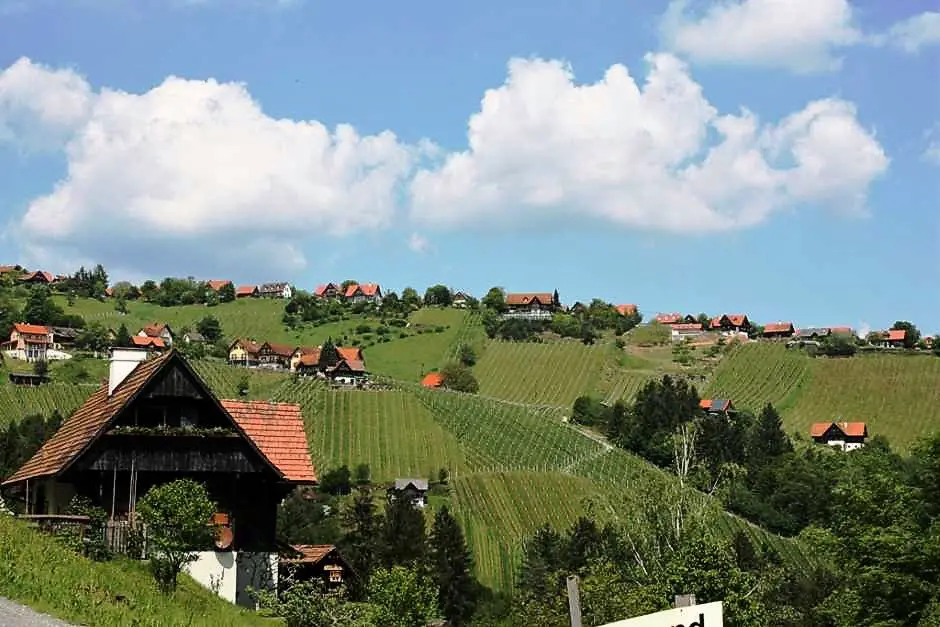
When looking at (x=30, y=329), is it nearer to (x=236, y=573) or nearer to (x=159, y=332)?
(x=159, y=332)

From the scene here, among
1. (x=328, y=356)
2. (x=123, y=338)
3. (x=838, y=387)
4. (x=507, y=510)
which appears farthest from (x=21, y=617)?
(x=123, y=338)

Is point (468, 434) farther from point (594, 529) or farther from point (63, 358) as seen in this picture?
point (63, 358)

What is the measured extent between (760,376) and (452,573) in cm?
10910

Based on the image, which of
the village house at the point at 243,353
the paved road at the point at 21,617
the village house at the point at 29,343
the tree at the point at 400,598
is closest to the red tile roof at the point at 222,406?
the tree at the point at 400,598

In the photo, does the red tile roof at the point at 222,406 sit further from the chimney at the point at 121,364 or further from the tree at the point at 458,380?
the tree at the point at 458,380

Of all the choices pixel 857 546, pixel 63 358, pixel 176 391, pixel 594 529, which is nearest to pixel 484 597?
pixel 594 529

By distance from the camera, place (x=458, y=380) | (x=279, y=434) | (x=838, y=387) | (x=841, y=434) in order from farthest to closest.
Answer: (x=838, y=387)
(x=458, y=380)
(x=841, y=434)
(x=279, y=434)

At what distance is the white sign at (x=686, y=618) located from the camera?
9.05 metres

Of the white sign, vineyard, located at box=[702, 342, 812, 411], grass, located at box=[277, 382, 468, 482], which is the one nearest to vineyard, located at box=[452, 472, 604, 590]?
grass, located at box=[277, 382, 468, 482]

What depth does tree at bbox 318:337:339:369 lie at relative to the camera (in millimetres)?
166462

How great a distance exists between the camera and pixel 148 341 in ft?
597

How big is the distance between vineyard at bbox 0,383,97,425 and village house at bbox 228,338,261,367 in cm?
4511

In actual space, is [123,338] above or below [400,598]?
above

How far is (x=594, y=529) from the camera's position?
3145 inches
